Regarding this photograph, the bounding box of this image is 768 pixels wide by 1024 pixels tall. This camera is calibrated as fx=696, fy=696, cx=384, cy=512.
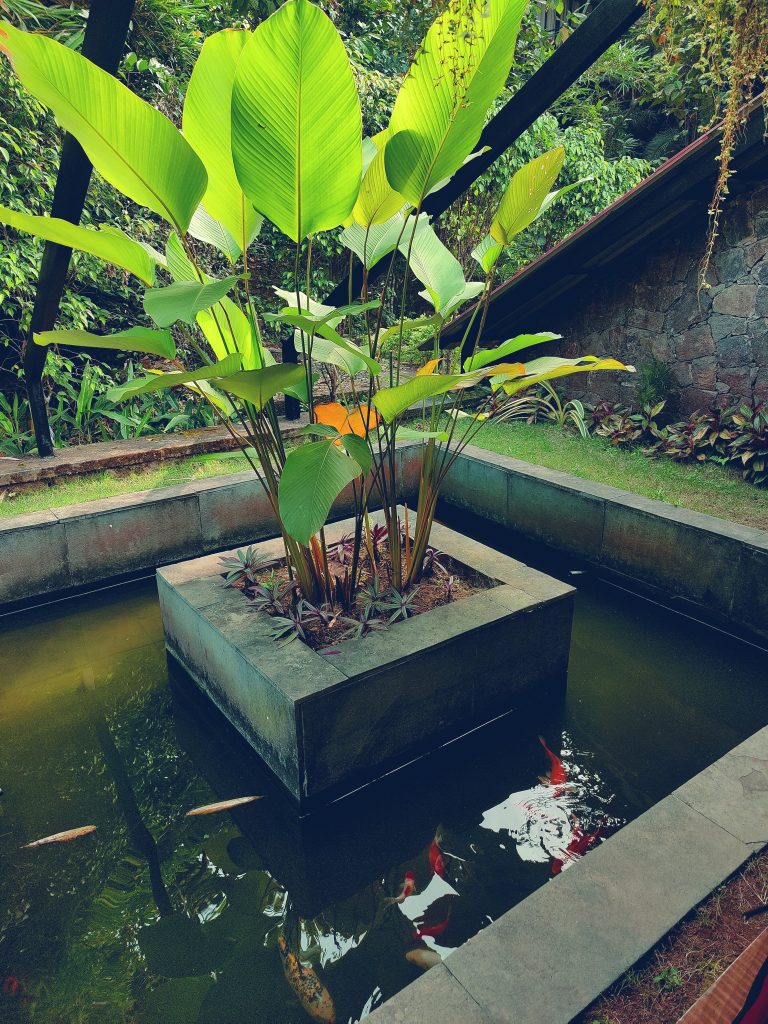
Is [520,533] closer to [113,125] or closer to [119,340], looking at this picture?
[119,340]

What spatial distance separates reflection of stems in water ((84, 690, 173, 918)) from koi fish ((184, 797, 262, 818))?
14 centimetres

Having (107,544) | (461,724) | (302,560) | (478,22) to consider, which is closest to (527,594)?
(461,724)

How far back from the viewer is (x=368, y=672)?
225 cm

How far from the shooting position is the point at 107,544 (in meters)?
3.71

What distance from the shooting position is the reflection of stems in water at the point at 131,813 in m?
2.01

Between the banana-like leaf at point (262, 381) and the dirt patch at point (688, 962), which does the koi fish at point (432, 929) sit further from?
the banana-like leaf at point (262, 381)

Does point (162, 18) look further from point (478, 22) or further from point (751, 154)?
point (478, 22)

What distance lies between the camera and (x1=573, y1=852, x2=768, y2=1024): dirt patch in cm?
136

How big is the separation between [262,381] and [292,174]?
559mm

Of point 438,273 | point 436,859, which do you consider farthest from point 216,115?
point 436,859

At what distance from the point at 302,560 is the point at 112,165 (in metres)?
1.38

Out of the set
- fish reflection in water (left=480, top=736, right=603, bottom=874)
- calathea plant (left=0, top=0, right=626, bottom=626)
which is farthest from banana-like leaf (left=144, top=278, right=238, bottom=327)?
fish reflection in water (left=480, top=736, right=603, bottom=874)

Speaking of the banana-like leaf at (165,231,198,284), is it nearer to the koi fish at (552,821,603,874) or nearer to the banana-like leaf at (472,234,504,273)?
the banana-like leaf at (472,234,504,273)

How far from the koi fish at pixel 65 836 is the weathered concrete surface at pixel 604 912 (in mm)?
1263
